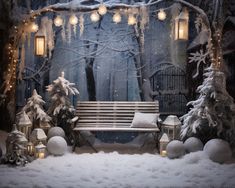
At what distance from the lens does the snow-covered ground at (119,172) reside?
19.8 ft

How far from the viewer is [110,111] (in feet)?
31.0

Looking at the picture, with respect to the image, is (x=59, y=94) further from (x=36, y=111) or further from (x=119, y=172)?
(x=119, y=172)

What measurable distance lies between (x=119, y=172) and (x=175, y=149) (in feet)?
4.59

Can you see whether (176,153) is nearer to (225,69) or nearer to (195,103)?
(195,103)

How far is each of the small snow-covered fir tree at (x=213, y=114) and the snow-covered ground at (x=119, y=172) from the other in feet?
2.18

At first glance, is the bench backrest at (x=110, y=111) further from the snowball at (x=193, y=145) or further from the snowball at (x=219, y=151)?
the snowball at (x=219, y=151)

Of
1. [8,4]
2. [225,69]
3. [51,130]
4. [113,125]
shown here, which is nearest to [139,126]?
[113,125]

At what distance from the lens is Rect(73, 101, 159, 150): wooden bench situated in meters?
9.14

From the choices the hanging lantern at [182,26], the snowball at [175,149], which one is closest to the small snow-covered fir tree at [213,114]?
the snowball at [175,149]

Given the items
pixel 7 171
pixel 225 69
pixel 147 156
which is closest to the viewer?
pixel 7 171

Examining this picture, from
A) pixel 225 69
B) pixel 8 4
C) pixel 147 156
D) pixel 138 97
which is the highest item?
pixel 8 4

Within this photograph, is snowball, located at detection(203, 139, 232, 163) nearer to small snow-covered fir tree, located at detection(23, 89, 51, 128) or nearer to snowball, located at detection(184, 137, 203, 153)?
snowball, located at detection(184, 137, 203, 153)

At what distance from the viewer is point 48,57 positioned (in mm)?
10477

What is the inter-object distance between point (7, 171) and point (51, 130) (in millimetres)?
2053
